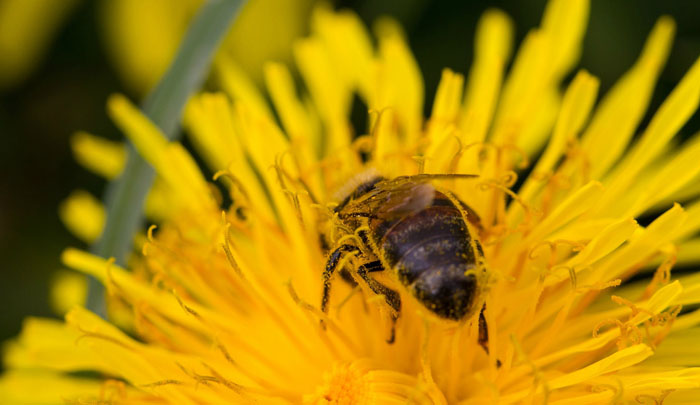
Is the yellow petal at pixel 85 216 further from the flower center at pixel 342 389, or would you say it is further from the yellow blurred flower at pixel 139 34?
the flower center at pixel 342 389

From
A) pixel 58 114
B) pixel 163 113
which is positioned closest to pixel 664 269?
pixel 163 113

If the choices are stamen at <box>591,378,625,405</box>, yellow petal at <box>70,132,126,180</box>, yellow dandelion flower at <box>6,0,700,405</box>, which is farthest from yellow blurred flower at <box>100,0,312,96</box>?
stamen at <box>591,378,625,405</box>

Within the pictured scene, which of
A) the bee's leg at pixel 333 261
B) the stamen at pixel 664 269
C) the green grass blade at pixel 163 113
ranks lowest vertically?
the bee's leg at pixel 333 261

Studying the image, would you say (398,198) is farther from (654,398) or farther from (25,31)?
(25,31)

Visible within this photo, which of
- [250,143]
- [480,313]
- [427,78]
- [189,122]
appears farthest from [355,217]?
[427,78]

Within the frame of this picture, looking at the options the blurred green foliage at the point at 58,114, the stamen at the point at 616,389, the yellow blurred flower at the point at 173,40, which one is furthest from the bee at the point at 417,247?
the yellow blurred flower at the point at 173,40

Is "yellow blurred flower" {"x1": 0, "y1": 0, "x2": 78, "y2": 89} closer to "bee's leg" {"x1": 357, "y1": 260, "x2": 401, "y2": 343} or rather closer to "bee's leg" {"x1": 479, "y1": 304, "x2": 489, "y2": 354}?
"bee's leg" {"x1": 357, "y1": 260, "x2": 401, "y2": 343}
